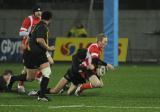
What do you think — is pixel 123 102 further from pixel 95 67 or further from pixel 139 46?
pixel 139 46

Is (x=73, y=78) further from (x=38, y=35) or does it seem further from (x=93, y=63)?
(x=38, y=35)

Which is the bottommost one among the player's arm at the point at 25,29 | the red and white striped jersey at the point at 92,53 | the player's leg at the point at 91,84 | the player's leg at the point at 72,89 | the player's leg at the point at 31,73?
the player's leg at the point at 72,89

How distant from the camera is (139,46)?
36.2m

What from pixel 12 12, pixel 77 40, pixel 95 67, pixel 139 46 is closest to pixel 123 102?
pixel 95 67

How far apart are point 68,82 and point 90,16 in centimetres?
2189

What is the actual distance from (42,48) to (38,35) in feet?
1.01

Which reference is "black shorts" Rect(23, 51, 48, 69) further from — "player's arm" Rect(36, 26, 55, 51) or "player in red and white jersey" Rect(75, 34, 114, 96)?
"player in red and white jersey" Rect(75, 34, 114, 96)

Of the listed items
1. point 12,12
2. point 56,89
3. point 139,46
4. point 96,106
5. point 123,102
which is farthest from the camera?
point 12,12

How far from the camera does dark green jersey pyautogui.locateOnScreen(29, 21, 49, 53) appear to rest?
14734 mm

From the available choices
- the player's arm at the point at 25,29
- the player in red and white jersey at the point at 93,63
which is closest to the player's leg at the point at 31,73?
the player in red and white jersey at the point at 93,63

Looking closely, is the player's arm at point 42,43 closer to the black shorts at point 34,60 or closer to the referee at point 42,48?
the referee at point 42,48

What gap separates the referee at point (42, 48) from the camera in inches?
576

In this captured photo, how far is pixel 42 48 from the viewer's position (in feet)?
48.6

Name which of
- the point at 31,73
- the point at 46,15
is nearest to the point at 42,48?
the point at 46,15
